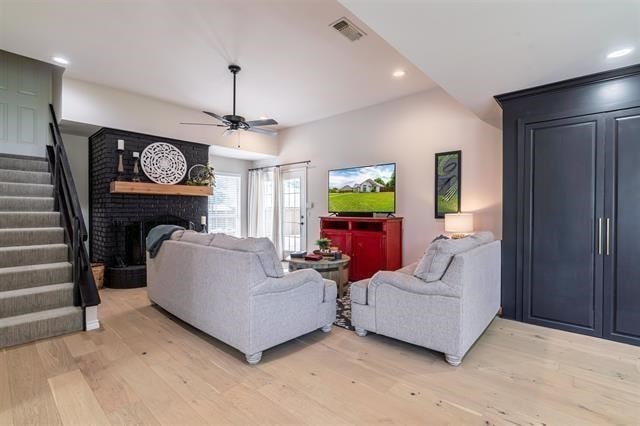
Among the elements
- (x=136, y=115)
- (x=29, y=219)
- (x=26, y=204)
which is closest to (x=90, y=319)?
(x=29, y=219)

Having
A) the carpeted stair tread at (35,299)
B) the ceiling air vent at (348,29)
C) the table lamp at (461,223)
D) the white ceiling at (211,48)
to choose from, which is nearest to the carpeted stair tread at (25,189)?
the white ceiling at (211,48)

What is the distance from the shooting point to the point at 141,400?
193 cm

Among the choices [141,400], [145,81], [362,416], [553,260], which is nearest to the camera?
[362,416]

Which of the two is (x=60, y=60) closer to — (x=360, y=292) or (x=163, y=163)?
(x=163, y=163)

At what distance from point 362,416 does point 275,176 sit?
225 inches

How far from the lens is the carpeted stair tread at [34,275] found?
300 centimetres

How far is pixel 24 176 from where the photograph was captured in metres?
4.25

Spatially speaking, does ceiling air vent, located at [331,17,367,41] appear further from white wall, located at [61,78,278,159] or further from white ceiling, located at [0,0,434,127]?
white wall, located at [61,78,278,159]

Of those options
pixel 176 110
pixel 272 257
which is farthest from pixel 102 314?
pixel 176 110

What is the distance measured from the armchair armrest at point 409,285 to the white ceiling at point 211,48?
242cm

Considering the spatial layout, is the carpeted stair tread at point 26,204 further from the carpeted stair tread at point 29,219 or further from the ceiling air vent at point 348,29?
the ceiling air vent at point 348,29

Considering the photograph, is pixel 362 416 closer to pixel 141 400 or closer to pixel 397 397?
pixel 397 397

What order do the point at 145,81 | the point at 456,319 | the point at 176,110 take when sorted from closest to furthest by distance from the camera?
the point at 456,319
the point at 145,81
the point at 176,110

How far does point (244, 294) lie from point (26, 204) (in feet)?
11.6
